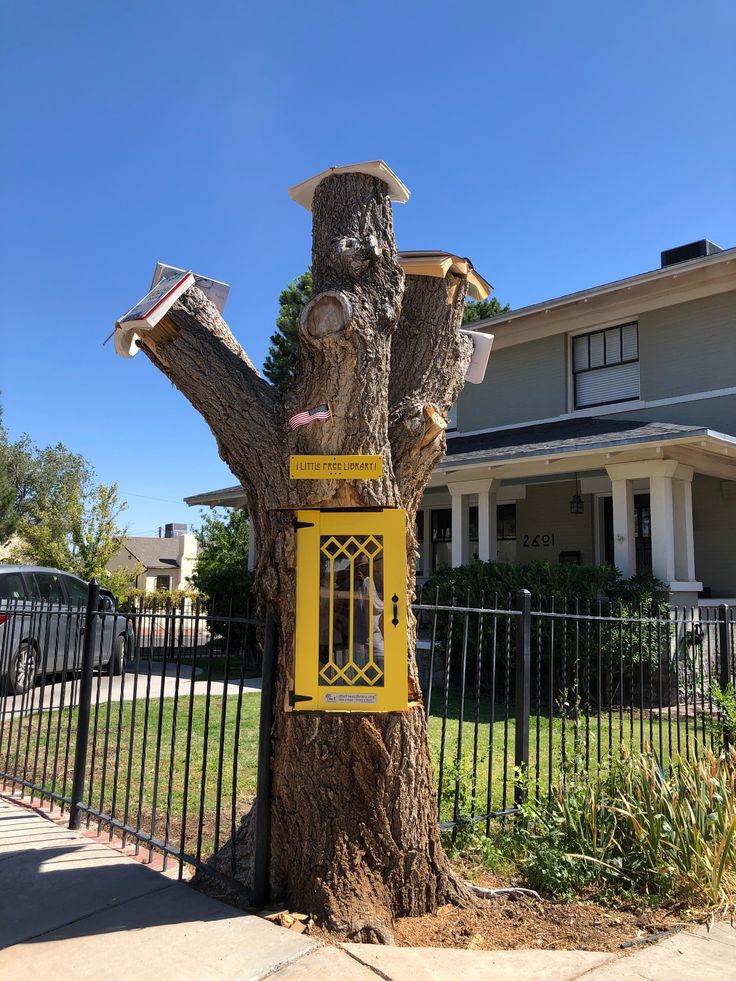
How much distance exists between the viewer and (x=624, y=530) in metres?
11.3

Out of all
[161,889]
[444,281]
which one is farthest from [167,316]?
[161,889]

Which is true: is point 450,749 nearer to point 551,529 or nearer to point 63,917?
point 63,917

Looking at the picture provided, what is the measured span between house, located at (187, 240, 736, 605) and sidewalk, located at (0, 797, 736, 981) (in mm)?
7587

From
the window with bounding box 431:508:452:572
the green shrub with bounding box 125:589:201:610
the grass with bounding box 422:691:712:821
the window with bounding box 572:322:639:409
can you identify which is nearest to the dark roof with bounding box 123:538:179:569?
the window with bounding box 431:508:452:572

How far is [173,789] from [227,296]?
3.73 m

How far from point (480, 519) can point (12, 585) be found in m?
7.61

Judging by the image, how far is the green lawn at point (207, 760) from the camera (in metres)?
4.57

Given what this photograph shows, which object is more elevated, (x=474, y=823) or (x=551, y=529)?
(x=551, y=529)

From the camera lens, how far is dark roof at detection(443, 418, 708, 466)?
34.1 feet

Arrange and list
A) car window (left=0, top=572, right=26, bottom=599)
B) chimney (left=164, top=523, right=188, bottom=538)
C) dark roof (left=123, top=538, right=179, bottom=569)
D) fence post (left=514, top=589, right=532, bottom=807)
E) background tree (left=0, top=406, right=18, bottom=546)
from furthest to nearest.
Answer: chimney (left=164, top=523, right=188, bottom=538)
dark roof (left=123, top=538, right=179, bottom=569)
background tree (left=0, top=406, right=18, bottom=546)
car window (left=0, top=572, right=26, bottom=599)
fence post (left=514, top=589, right=532, bottom=807)

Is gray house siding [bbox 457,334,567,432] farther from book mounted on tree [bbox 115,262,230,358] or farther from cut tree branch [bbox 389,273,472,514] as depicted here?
book mounted on tree [bbox 115,262,230,358]

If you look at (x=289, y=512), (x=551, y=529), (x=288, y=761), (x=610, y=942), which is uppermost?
(x=551, y=529)

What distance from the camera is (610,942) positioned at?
351 cm

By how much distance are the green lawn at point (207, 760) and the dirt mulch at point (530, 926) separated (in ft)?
2.42
